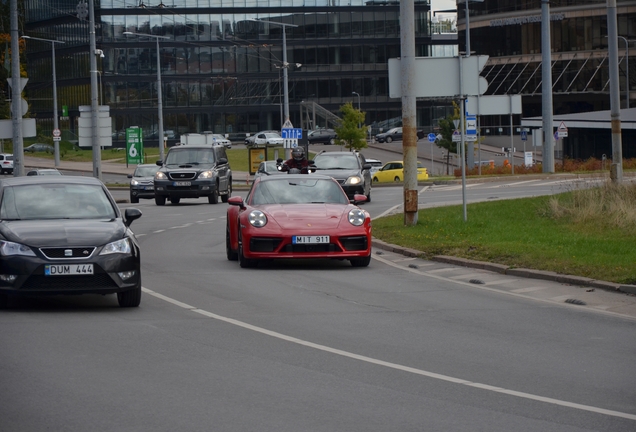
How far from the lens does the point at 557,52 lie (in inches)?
3762

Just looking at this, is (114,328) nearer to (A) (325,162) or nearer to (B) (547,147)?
(A) (325,162)

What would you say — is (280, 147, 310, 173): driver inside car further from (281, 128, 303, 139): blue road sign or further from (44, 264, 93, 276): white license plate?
(281, 128, 303, 139): blue road sign

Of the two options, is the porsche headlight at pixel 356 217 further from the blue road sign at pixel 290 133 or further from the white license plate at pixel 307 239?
the blue road sign at pixel 290 133

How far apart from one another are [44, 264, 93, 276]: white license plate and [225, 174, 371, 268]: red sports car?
4.73m

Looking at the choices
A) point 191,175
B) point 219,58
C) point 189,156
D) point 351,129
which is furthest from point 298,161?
point 219,58

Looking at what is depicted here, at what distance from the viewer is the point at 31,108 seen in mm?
111062

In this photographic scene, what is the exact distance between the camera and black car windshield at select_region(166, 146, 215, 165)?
121ft

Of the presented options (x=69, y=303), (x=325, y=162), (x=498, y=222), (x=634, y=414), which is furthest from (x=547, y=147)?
(x=634, y=414)

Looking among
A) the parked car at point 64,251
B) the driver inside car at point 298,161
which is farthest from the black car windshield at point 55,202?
the driver inside car at point 298,161

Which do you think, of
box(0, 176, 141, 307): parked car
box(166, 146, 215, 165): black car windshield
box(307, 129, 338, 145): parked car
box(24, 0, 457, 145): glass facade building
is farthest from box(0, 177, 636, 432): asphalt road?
box(24, 0, 457, 145): glass facade building

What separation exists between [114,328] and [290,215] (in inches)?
231

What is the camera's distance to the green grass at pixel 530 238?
15180 mm

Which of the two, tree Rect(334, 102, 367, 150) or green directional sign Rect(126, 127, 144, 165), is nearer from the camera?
green directional sign Rect(126, 127, 144, 165)

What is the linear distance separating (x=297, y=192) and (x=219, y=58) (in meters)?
89.0
